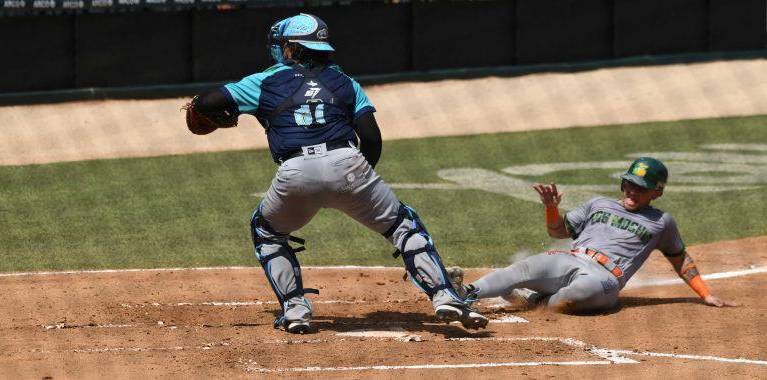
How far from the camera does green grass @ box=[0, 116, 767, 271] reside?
11484 mm

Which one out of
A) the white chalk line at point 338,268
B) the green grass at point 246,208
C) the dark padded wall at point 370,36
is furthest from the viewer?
the dark padded wall at point 370,36

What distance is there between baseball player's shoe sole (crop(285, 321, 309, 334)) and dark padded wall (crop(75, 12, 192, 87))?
1281cm

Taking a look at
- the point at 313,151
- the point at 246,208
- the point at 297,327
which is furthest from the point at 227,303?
the point at 246,208

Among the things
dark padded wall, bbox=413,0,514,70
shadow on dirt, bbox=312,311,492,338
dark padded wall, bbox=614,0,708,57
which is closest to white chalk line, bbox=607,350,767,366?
shadow on dirt, bbox=312,311,492,338

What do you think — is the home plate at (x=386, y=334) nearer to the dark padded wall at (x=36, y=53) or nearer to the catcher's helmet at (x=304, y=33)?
the catcher's helmet at (x=304, y=33)

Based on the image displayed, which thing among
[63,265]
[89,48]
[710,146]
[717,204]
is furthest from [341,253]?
[89,48]

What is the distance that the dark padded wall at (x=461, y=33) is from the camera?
22375 mm

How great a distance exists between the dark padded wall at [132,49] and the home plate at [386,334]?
1283cm

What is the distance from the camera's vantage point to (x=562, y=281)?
8.80m

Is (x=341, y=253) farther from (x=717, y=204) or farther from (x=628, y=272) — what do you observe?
(x=717, y=204)

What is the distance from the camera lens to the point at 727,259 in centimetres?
1099

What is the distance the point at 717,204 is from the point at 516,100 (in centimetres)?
787

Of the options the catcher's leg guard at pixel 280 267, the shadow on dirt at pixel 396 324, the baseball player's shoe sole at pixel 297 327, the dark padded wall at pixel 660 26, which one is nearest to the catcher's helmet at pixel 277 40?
the catcher's leg guard at pixel 280 267

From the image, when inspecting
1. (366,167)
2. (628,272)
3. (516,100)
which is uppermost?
(366,167)
